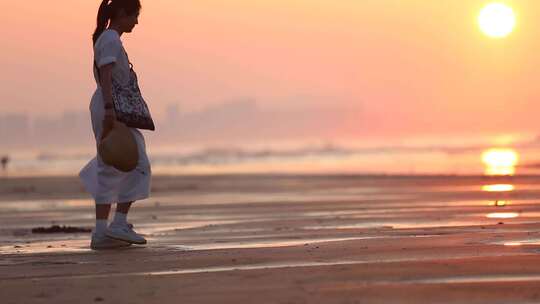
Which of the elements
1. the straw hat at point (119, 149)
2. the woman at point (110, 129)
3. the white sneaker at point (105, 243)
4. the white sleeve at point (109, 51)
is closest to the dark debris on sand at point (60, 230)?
the woman at point (110, 129)

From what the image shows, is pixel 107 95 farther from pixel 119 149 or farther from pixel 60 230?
pixel 60 230

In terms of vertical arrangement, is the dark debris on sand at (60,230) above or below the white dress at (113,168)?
below

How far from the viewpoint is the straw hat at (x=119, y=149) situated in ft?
28.7

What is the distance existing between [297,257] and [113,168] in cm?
220

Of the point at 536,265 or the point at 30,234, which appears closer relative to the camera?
the point at 536,265

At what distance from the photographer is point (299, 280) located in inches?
248

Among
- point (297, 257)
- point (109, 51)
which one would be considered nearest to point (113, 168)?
point (109, 51)

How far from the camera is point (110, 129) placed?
8.85m

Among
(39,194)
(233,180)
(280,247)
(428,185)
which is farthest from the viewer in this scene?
(233,180)

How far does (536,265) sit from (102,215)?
12.4 ft

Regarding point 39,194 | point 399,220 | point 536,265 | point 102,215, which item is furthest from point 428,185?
point 536,265

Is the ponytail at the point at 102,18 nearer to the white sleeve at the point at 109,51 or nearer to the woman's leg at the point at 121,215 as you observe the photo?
the white sleeve at the point at 109,51

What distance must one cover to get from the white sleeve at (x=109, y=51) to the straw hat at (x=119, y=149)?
51 cm

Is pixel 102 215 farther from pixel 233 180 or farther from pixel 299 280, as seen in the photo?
pixel 233 180
